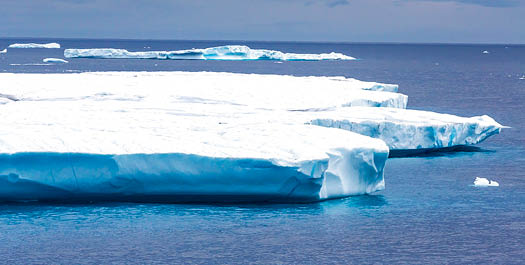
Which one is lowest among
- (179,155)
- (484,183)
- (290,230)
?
(290,230)

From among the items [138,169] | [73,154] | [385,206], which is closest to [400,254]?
[385,206]

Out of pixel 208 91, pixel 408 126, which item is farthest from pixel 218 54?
pixel 408 126

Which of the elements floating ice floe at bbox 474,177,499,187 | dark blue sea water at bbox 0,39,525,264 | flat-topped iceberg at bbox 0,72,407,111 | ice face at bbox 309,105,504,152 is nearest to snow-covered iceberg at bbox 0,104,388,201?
dark blue sea water at bbox 0,39,525,264

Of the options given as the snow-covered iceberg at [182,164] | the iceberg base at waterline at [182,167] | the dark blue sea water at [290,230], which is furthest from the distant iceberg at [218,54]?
the dark blue sea water at [290,230]

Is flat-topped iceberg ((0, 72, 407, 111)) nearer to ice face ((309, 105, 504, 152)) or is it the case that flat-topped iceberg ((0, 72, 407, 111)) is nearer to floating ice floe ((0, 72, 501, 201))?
ice face ((309, 105, 504, 152))

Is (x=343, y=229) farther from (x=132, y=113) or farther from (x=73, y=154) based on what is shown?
(x=132, y=113)

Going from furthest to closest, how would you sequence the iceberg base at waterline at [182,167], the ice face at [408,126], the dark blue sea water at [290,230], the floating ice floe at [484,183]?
the ice face at [408,126] → the floating ice floe at [484,183] → the iceberg base at waterline at [182,167] → the dark blue sea water at [290,230]

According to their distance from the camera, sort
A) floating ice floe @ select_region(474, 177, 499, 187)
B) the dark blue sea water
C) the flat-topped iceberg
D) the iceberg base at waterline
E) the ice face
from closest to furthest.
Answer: the dark blue sea water → the iceberg base at waterline → floating ice floe @ select_region(474, 177, 499, 187) → the ice face → the flat-topped iceberg

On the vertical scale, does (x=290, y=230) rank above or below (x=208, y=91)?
below

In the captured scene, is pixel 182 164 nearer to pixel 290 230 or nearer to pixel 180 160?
pixel 180 160

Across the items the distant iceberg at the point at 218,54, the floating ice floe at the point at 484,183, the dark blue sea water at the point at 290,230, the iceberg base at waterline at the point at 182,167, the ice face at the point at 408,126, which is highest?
the distant iceberg at the point at 218,54

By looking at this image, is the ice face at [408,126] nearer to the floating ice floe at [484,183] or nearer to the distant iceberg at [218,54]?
the floating ice floe at [484,183]

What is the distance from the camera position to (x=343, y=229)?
32.5 feet

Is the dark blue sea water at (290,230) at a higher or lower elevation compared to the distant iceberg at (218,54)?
lower
